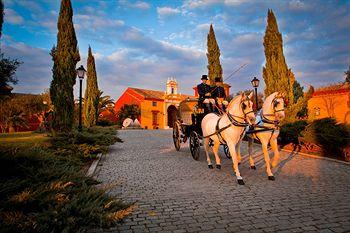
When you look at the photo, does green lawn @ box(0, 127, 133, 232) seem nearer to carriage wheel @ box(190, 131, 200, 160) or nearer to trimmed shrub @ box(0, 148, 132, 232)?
trimmed shrub @ box(0, 148, 132, 232)

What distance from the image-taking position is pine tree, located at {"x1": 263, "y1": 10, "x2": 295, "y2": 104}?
15.5 meters

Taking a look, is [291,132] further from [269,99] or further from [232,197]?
[232,197]

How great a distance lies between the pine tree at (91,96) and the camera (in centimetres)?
2867

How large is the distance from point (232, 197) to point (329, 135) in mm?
6070

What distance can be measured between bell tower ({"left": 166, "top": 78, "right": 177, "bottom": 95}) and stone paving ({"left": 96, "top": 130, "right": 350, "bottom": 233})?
136 ft

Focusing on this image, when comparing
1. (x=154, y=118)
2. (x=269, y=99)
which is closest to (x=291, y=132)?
(x=269, y=99)

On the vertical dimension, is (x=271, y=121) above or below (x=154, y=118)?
below

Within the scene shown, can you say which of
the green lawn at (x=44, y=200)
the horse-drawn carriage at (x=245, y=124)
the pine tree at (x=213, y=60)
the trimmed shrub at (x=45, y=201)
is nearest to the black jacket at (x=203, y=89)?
the horse-drawn carriage at (x=245, y=124)

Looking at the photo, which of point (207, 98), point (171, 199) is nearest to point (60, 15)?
point (207, 98)

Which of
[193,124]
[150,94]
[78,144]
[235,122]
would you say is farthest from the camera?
[150,94]

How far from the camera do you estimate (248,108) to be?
5793 millimetres

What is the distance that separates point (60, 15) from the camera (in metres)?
15.6

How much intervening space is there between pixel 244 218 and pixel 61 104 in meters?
13.5

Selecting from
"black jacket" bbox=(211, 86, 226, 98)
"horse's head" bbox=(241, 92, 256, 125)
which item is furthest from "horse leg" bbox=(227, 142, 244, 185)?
"black jacket" bbox=(211, 86, 226, 98)
